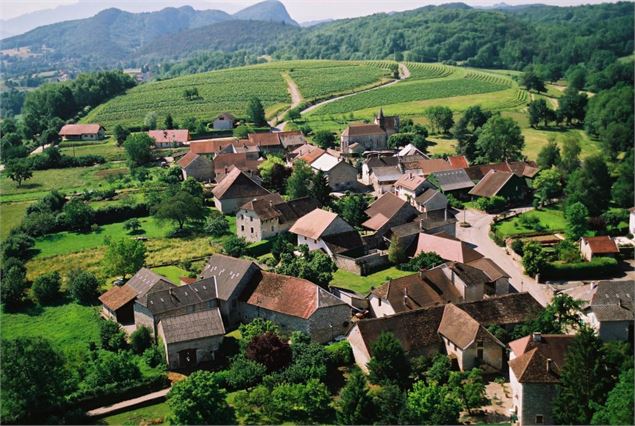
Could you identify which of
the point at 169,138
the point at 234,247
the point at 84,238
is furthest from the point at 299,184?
the point at 169,138

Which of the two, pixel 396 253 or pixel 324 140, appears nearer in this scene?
pixel 396 253

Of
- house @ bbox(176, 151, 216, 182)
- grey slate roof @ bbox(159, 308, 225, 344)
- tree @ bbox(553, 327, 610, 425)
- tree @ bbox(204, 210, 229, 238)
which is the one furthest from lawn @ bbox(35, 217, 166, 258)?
tree @ bbox(553, 327, 610, 425)

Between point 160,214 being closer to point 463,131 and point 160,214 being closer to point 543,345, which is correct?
point 543,345

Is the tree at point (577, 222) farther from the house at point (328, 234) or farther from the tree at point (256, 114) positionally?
the tree at point (256, 114)

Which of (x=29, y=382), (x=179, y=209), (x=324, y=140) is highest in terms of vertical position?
(x=29, y=382)

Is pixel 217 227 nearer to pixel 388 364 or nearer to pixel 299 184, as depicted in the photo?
pixel 299 184

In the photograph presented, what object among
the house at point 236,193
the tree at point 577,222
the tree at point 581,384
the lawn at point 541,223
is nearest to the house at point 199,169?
the house at point 236,193

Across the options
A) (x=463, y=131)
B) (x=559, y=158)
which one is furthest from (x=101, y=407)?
(x=463, y=131)
